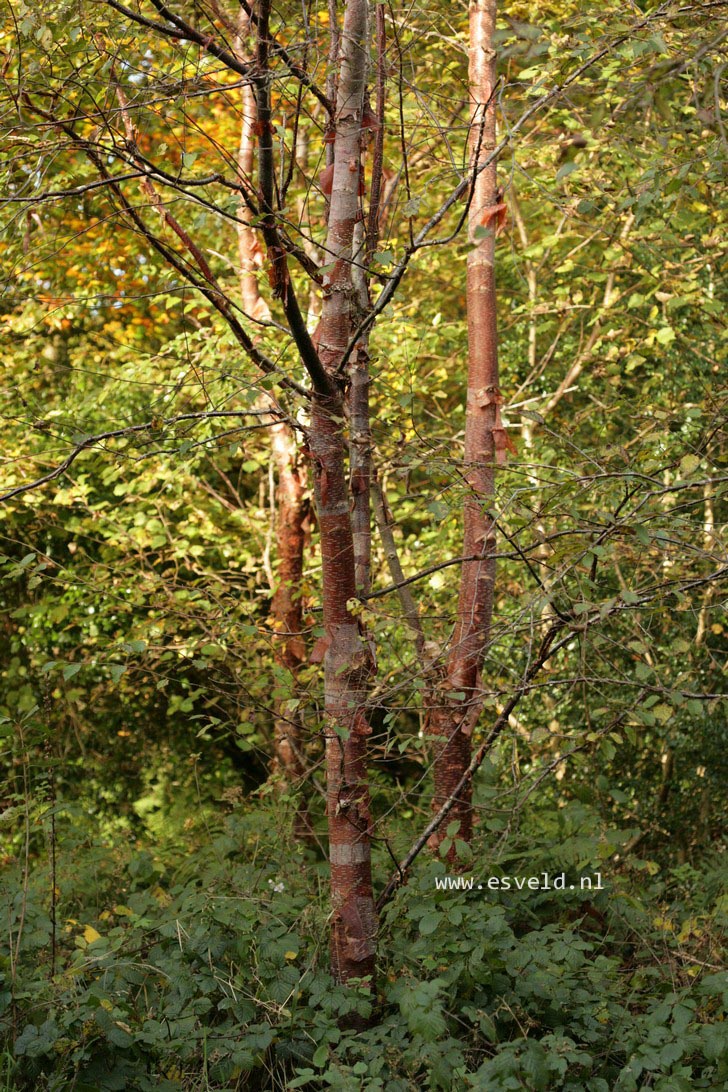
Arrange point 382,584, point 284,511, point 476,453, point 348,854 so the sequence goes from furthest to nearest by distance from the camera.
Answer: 1. point 382,584
2. point 284,511
3. point 476,453
4. point 348,854

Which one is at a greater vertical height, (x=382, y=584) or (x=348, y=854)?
(x=382, y=584)

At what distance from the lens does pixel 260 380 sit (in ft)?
9.86

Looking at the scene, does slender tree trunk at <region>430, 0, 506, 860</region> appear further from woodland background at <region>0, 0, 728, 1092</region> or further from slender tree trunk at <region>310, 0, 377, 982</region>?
slender tree trunk at <region>310, 0, 377, 982</region>

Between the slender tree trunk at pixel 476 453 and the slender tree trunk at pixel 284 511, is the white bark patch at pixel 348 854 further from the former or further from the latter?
the slender tree trunk at pixel 284 511

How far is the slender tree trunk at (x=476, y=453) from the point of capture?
12.2 ft

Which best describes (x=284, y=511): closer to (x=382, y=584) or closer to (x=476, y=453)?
(x=382, y=584)

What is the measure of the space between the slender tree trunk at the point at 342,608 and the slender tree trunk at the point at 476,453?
493 millimetres

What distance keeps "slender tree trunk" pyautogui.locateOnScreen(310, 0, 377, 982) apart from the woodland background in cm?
10

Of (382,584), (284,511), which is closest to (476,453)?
(284,511)

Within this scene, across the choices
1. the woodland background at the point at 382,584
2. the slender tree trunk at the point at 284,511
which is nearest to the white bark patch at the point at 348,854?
the woodland background at the point at 382,584

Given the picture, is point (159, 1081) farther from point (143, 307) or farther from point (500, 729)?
point (143, 307)

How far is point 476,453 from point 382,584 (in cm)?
241

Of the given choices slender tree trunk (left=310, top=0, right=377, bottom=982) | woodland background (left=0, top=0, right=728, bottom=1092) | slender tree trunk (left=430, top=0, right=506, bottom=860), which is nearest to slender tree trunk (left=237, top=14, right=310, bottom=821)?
woodland background (left=0, top=0, right=728, bottom=1092)

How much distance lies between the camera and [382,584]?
6289mm
